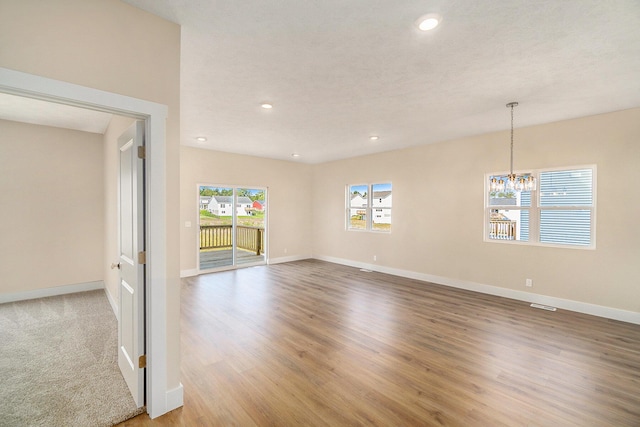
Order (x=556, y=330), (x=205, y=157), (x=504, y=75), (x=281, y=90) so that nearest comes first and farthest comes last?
(x=504, y=75)
(x=281, y=90)
(x=556, y=330)
(x=205, y=157)

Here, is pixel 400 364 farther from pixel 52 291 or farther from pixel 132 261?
pixel 52 291

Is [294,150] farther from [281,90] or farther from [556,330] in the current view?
[556,330]

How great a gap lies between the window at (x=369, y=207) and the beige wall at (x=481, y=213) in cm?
21

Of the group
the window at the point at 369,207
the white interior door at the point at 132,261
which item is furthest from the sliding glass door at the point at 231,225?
the white interior door at the point at 132,261

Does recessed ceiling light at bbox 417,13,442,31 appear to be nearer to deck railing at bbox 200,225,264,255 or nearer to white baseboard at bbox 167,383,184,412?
white baseboard at bbox 167,383,184,412

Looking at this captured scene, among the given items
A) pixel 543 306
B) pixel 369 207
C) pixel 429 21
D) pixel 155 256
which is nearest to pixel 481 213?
pixel 543 306

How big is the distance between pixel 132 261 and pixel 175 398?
1104mm

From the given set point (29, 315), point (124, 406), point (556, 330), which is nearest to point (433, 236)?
point (556, 330)

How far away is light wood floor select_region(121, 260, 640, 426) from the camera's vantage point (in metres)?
1.99

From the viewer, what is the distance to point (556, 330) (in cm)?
339

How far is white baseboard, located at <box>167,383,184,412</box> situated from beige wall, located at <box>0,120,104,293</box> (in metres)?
4.15

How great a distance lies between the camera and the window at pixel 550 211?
402cm

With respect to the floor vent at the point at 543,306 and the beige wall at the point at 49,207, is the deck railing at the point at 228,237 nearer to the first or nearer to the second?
the beige wall at the point at 49,207

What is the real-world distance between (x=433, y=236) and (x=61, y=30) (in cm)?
586
